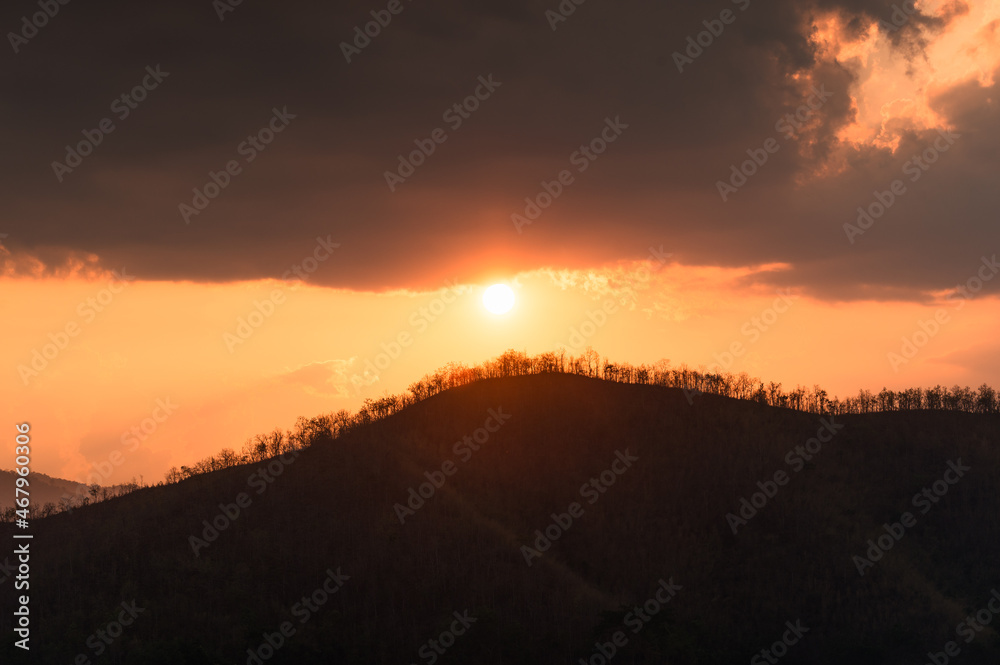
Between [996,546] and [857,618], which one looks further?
[996,546]

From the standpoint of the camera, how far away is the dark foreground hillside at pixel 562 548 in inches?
2341

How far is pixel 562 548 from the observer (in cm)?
7244

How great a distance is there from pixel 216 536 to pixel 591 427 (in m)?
41.7

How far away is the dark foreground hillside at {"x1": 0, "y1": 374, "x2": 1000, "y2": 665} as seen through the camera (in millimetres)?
59469

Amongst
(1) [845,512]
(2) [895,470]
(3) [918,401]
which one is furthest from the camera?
(3) [918,401]

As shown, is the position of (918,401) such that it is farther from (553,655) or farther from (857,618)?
(553,655)

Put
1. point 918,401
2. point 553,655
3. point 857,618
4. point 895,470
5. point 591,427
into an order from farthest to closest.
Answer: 1. point 918,401
2. point 591,427
3. point 895,470
4. point 857,618
5. point 553,655

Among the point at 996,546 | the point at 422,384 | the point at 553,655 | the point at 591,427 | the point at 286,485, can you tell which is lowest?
the point at 553,655

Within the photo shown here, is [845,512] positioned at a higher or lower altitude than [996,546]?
higher

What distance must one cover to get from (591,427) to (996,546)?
4164 centimetres

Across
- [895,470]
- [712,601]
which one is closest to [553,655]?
[712,601]

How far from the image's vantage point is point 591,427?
87562 millimetres

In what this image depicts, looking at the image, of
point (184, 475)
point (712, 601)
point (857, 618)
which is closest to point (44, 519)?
point (184, 475)

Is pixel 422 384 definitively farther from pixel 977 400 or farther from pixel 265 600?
pixel 977 400
